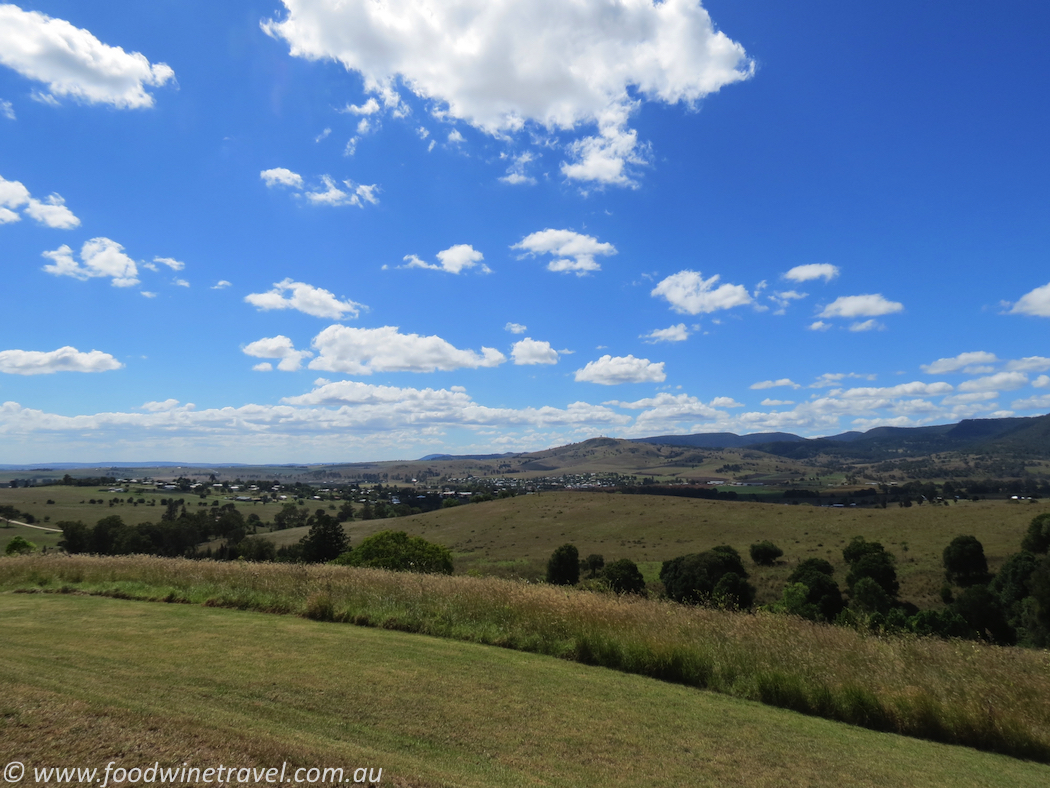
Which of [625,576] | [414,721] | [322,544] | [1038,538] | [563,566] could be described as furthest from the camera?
[563,566]

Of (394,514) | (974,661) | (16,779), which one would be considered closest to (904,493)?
(394,514)

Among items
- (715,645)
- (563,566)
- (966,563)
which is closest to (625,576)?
(563,566)

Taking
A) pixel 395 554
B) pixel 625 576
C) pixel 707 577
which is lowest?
pixel 625 576

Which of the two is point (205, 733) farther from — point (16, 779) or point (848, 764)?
point (848, 764)

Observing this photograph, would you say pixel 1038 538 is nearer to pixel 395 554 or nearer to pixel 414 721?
pixel 395 554

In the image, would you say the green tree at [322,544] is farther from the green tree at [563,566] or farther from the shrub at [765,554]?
the shrub at [765,554]

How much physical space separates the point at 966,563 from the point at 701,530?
33.6 m

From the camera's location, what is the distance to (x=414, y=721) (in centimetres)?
565

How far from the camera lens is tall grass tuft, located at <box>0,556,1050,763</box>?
6973 mm

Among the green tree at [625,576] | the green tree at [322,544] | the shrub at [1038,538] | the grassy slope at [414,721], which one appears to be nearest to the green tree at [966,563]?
the shrub at [1038,538]

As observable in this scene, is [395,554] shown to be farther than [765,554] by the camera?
No

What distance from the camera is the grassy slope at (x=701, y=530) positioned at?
58.5m

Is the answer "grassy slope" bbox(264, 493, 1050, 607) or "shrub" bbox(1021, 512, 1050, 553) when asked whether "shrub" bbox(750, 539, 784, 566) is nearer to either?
"grassy slope" bbox(264, 493, 1050, 607)

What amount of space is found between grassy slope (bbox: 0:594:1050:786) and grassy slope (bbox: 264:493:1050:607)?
168 feet
